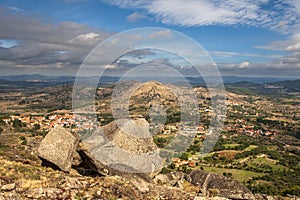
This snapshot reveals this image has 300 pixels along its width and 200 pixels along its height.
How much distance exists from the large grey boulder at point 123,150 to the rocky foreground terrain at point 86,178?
0.16ft

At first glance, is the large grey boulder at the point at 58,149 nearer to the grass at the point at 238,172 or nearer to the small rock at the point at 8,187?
the small rock at the point at 8,187

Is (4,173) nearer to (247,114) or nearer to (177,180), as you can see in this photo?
(177,180)

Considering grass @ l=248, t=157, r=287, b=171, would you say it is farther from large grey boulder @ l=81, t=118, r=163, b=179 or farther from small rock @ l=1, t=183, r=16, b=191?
small rock @ l=1, t=183, r=16, b=191

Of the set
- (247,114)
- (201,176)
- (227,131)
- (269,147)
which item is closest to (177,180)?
(201,176)

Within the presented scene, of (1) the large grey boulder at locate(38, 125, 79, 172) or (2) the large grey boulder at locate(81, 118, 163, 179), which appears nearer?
(1) the large grey boulder at locate(38, 125, 79, 172)

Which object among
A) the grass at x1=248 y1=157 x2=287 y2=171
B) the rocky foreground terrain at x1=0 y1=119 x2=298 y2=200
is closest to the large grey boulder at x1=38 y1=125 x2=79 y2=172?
the rocky foreground terrain at x1=0 y1=119 x2=298 y2=200

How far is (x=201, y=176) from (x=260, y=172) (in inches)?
2109

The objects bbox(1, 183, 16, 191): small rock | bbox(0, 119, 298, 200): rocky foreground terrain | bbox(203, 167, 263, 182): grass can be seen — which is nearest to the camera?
bbox(1, 183, 16, 191): small rock

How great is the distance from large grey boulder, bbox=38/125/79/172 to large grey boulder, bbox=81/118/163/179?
0.71 m

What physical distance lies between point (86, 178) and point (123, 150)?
3024mm

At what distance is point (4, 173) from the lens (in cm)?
1110

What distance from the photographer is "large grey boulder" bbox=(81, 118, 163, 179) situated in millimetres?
13609

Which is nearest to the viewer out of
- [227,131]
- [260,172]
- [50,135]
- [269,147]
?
[50,135]

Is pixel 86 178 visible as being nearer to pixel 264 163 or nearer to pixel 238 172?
pixel 238 172
